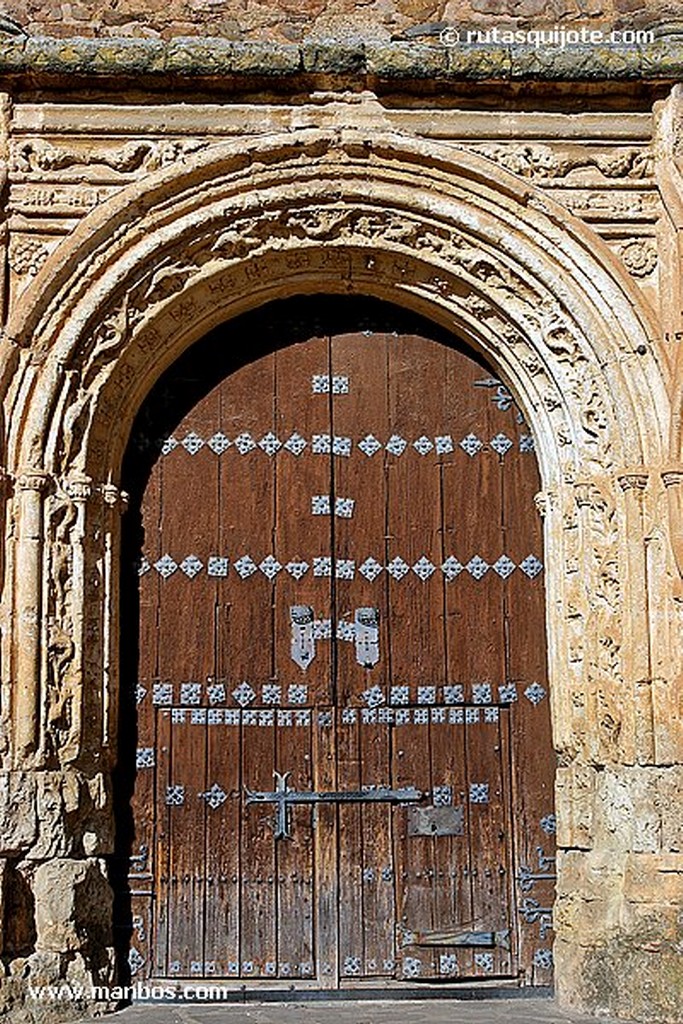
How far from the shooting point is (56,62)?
6531mm

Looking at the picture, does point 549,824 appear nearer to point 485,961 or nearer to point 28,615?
point 485,961

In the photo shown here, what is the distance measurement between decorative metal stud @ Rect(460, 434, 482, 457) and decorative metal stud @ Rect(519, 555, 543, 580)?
54 cm

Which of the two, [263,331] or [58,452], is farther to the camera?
[263,331]

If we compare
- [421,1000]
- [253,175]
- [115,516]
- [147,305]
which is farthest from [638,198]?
[421,1000]

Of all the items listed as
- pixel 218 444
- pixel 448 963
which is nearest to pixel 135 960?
pixel 448 963

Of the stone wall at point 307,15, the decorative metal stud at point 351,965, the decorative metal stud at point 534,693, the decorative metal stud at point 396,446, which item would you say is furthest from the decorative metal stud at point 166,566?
the stone wall at point 307,15

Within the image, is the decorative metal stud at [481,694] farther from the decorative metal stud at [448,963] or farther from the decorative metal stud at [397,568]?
the decorative metal stud at [448,963]

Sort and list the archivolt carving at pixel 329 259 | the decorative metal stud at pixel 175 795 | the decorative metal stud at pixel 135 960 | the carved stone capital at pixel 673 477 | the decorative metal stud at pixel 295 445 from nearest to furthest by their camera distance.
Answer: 1. the carved stone capital at pixel 673 477
2. the archivolt carving at pixel 329 259
3. the decorative metal stud at pixel 135 960
4. the decorative metal stud at pixel 175 795
5. the decorative metal stud at pixel 295 445

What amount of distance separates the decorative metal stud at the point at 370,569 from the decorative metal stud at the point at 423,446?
0.55 meters

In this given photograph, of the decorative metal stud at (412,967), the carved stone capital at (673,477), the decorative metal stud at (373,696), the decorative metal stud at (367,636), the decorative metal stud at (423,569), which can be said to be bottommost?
the decorative metal stud at (412,967)

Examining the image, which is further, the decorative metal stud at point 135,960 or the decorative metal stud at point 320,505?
the decorative metal stud at point 320,505

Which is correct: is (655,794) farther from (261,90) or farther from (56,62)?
(56,62)

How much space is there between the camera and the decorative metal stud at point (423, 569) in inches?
271

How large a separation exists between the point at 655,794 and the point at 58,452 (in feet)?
9.25
